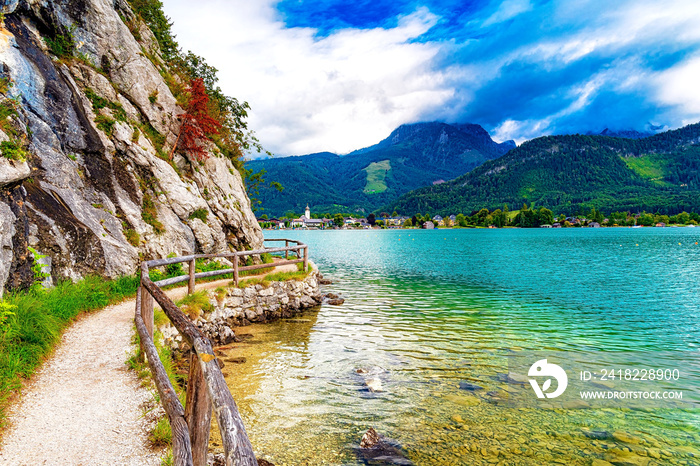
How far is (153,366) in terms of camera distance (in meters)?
5.00

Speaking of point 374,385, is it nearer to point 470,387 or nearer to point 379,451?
point 470,387

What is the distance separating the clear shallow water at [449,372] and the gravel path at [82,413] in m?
2.98

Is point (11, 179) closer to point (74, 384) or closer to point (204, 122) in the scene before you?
point (74, 384)

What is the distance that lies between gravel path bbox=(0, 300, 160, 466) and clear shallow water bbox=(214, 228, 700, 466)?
9.77 feet

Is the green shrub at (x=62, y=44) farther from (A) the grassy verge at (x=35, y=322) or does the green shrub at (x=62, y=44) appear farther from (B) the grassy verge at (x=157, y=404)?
(B) the grassy verge at (x=157, y=404)

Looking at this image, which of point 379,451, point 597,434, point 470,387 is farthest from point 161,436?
point 597,434

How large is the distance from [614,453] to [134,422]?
8960mm

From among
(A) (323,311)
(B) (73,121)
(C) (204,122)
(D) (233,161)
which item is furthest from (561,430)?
(D) (233,161)

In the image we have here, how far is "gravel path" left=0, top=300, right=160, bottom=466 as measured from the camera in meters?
4.45

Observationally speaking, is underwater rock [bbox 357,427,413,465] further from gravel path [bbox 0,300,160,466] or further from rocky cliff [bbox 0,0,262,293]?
rocky cliff [bbox 0,0,262,293]

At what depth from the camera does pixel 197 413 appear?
3.90m

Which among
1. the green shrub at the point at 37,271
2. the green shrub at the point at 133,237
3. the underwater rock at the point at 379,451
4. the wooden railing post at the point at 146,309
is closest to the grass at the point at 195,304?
the green shrub at the point at 133,237

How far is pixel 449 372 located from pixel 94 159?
15.9 m

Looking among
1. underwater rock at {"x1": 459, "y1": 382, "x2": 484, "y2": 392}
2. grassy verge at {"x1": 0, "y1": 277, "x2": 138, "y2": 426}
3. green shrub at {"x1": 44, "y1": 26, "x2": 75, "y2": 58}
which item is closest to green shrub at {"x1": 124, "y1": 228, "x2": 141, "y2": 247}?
grassy verge at {"x1": 0, "y1": 277, "x2": 138, "y2": 426}
